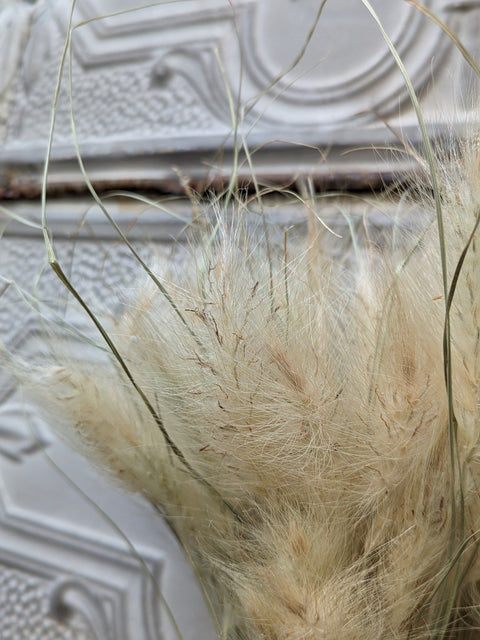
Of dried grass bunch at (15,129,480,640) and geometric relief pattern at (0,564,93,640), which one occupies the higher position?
dried grass bunch at (15,129,480,640)

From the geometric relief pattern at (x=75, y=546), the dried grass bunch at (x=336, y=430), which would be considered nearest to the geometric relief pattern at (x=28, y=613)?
the geometric relief pattern at (x=75, y=546)

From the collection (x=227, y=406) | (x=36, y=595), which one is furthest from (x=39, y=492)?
(x=227, y=406)

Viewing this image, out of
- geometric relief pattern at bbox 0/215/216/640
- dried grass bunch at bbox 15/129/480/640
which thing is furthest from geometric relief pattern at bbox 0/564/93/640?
dried grass bunch at bbox 15/129/480/640

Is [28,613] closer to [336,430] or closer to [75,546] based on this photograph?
[75,546]

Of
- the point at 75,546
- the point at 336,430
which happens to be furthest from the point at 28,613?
the point at 336,430

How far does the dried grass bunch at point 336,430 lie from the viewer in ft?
0.60

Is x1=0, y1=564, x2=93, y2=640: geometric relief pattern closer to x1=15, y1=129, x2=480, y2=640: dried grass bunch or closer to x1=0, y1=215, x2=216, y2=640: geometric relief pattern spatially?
x1=0, y1=215, x2=216, y2=640: geometric relief pattern

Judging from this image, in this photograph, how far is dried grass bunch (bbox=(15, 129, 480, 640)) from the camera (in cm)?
18

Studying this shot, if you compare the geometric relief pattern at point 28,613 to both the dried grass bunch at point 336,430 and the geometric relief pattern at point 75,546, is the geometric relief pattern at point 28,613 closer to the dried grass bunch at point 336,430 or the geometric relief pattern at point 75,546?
the geometric relief pattern at point 75,546

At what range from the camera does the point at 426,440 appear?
18cm

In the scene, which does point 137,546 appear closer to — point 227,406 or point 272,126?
point 227,406

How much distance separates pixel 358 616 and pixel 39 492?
22cm

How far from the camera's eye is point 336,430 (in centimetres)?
19

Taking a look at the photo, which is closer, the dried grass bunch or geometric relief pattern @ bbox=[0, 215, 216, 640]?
the dried grass bunch
